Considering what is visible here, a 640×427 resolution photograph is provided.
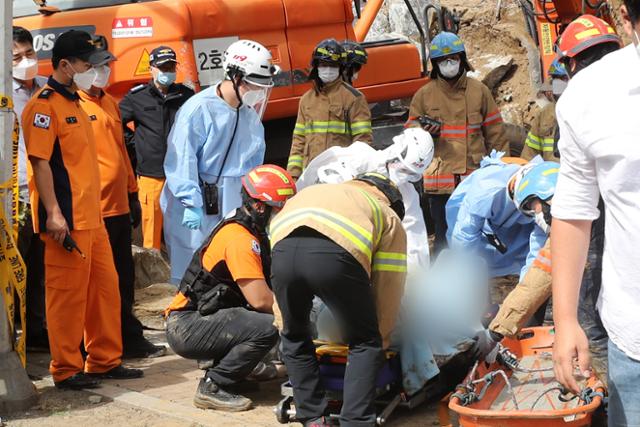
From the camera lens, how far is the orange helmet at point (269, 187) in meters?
5.23

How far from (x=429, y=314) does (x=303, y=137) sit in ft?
9.60

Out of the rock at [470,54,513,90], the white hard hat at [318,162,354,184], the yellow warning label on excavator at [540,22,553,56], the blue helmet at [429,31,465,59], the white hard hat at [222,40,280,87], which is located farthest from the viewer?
the rock at [470,54,513,90]

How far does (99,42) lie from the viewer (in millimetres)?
6090

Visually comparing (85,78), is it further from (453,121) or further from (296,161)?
(453,121)

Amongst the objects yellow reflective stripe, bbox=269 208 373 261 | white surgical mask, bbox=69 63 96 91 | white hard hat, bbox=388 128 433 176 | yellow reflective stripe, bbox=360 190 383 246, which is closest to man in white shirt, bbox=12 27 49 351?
white surgical mask, bbox=69 63 96 91

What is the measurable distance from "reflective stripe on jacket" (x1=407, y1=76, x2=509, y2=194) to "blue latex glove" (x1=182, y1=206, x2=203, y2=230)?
1.92 m

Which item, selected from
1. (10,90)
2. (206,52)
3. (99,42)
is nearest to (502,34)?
(206,52)

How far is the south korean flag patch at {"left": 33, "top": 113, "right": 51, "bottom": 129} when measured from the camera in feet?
17.7

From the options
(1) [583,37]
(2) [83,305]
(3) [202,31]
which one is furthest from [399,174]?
(3) [202,31]

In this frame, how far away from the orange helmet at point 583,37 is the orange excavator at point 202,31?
3485 millimetres

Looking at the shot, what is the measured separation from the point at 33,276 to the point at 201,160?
1.24 metres

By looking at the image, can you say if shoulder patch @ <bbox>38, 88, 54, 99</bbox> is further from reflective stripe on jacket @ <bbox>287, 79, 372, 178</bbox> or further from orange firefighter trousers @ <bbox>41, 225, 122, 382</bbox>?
reflective stripe on jacket @ <bbox>287, 79, 372, 178</bbox>

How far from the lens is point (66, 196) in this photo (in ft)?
→ 18.2

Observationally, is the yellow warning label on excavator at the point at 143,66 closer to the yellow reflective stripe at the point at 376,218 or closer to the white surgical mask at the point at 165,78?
the white surgical mask at the point at 165,78
